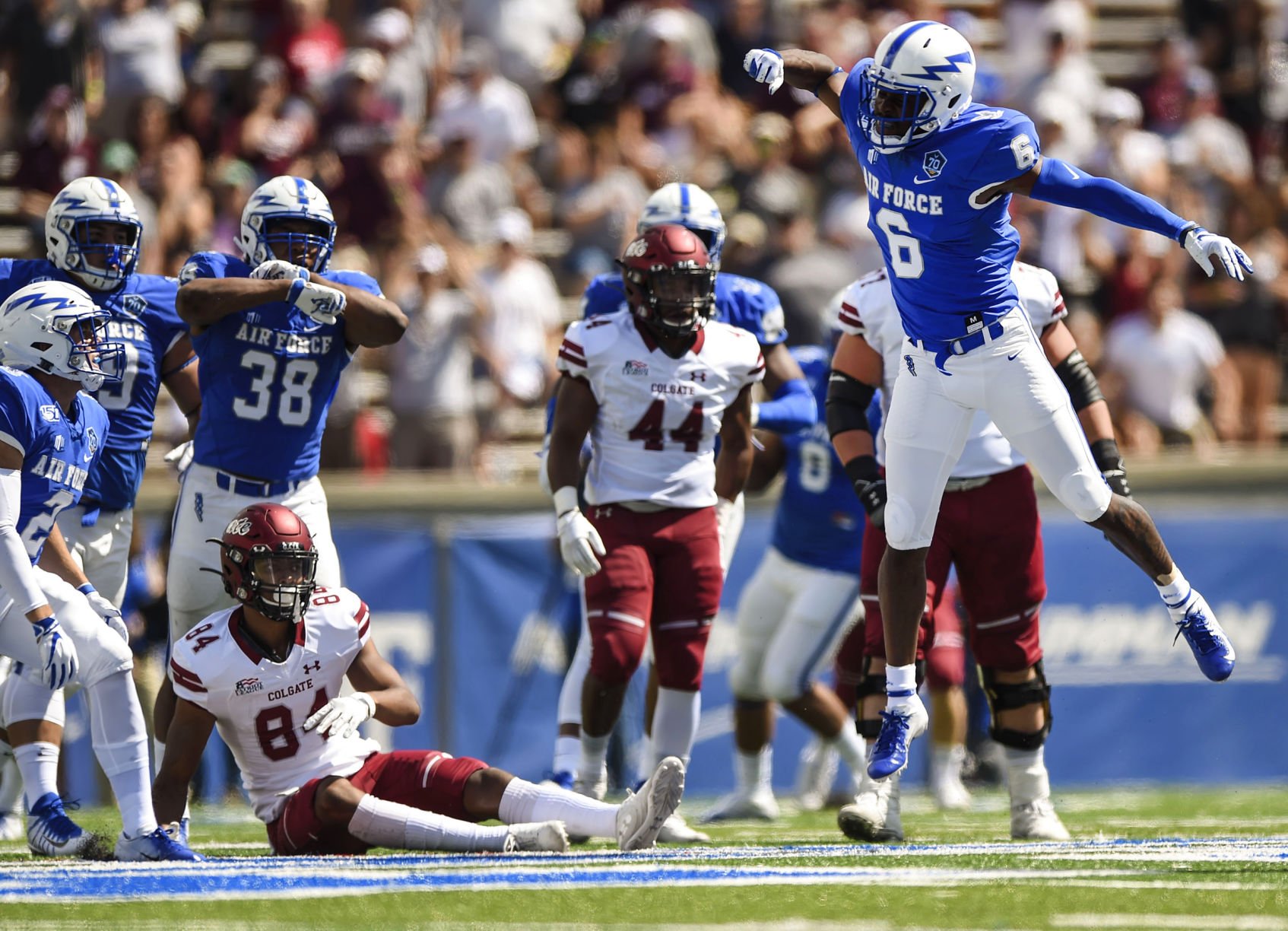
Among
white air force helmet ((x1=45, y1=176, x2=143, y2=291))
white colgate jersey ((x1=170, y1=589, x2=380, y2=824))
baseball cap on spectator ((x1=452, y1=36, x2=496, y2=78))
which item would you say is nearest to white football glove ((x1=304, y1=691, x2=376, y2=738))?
white colgate jersey ((x1=170, y1=589, x2=380, y2=824))

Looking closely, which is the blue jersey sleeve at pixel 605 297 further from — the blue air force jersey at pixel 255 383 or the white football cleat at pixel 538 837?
the white football cleat at pixel 538 837

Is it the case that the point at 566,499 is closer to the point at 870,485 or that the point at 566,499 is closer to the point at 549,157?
the point at 870,485

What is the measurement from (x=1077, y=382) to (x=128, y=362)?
330 cm

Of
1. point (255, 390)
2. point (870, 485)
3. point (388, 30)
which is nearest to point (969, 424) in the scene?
point (870, 485)

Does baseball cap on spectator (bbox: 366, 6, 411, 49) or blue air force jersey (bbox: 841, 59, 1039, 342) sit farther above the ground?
baseball cap on spectator (bbox: 366, 6, 411, 49)

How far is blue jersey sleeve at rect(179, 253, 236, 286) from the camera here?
6.73 metres

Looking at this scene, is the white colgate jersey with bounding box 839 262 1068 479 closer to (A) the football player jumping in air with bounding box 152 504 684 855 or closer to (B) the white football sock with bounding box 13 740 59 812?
(A) the football player jumping in air with bounding box 152 504 684 855

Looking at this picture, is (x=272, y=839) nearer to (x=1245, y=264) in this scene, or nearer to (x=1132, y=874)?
(x=1132, y=874)

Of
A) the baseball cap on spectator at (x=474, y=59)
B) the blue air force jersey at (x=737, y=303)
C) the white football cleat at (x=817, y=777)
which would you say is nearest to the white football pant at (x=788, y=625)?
the white football cleat at (x=817, y=777)

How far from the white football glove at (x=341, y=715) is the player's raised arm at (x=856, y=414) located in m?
1.80

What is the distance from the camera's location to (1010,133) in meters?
5.76

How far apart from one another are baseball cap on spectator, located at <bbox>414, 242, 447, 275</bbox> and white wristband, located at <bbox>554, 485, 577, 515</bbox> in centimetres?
474

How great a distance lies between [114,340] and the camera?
6895mm

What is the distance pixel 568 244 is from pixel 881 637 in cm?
659
